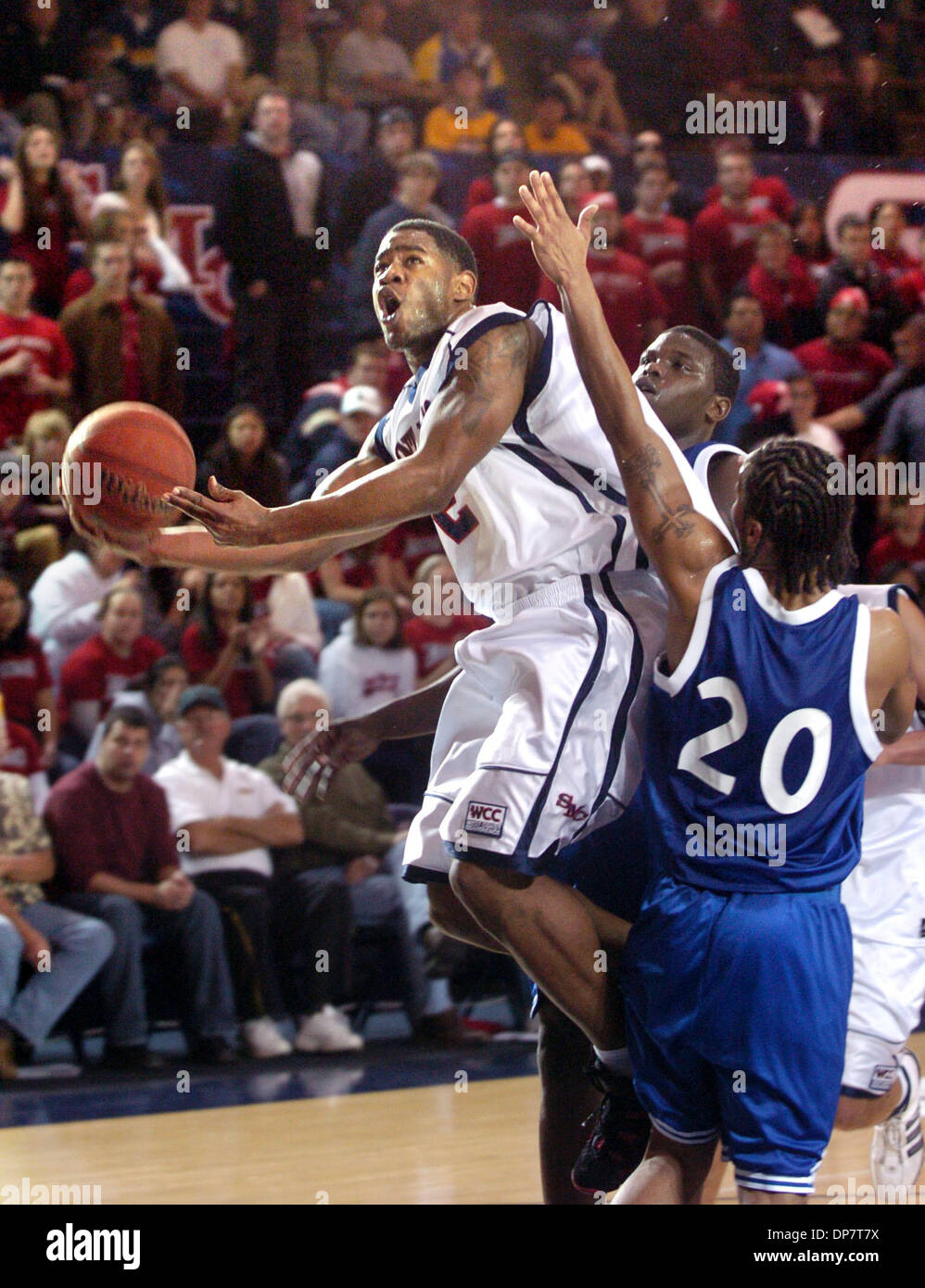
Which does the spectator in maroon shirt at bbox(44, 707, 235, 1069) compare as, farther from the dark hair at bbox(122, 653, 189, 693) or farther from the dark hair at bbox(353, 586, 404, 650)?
the dark hair at bbox(353, 586, 404, 650)

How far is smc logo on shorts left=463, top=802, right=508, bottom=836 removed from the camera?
10.9ft

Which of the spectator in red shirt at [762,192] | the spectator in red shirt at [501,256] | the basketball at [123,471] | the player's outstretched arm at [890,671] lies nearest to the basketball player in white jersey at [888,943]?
the player's outstretched arm at [890,671]

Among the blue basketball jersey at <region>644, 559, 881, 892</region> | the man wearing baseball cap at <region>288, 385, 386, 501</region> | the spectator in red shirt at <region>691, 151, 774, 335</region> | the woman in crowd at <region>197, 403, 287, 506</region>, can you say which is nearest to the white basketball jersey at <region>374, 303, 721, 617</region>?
the blue basketball jersey at <region>644, 559, 881, 892</region>

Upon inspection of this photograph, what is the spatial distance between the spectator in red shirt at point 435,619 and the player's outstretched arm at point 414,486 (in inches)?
156

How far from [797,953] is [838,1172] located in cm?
234

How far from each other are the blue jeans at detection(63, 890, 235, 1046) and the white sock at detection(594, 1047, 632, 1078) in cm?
315

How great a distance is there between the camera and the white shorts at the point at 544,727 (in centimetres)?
334

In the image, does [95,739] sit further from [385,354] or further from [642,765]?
[642,765]

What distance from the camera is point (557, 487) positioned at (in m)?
3.57

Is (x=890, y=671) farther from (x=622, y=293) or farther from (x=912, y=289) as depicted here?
(x=912, y=289)

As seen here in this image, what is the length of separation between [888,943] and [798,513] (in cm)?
152

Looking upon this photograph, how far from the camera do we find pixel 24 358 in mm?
7445
